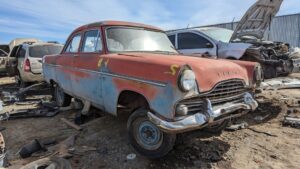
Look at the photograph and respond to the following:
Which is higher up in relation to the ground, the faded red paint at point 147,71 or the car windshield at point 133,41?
the car windshield at point 133,41

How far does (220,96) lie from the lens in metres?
3.93

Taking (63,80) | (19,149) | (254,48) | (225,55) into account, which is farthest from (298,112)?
(19,149)

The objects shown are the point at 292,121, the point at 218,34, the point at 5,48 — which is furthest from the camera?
the point at 5,48

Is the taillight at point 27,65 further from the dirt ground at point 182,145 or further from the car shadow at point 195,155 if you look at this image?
the car shadow at point 195,155

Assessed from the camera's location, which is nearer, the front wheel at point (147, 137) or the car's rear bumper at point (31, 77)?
the front wheel at point (147, 137)

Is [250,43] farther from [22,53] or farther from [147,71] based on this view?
[22,53]

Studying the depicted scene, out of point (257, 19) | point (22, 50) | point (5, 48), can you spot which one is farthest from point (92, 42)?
point (5, 48)

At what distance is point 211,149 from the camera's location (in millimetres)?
4395

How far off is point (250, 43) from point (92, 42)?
4.55 metres

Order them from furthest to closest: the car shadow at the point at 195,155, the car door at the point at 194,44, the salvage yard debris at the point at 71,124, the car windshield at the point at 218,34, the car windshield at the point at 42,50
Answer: the car windshield at the point at 42,50, the car windshield at the point at 218,34, the car door at the point at 194,44, the salvage yard debris at the point at 71,124, the car shadow at the point at 195,155

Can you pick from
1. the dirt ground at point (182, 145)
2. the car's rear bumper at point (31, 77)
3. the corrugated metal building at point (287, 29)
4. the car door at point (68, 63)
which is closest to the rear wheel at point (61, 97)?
the car door at point (68, 63)

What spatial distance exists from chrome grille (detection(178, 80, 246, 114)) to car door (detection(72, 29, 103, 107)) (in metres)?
1.72

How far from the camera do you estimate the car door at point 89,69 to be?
479 cm

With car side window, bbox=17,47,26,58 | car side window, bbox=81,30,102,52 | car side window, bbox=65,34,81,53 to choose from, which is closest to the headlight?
car side window, bbox=81,30,102,52
